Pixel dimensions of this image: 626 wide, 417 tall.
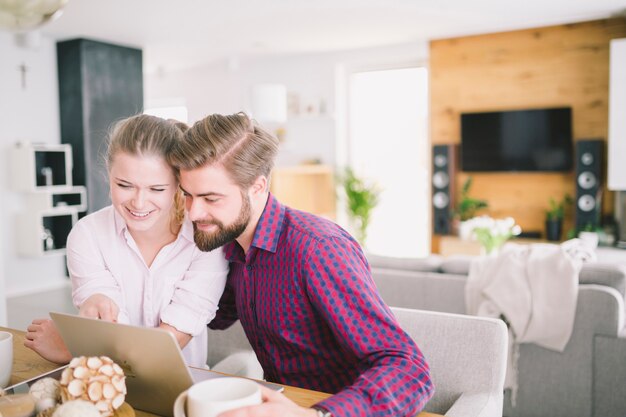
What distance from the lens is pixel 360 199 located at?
7148mm

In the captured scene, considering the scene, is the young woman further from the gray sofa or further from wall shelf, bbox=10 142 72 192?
wall shelf, bbox=10 142 72 192

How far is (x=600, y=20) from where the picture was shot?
6051mm

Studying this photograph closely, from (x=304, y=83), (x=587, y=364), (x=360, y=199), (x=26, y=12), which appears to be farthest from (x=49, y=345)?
(x=304, y=83)

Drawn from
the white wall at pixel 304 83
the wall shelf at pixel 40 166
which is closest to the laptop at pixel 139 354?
the wall shelf at pixel 40 166

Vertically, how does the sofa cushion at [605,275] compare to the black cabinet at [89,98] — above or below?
below

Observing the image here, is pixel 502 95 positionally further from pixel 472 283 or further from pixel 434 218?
pixel 472 283

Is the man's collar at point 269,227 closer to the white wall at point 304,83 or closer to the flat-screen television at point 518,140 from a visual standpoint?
the flat-screen television at point 518,140

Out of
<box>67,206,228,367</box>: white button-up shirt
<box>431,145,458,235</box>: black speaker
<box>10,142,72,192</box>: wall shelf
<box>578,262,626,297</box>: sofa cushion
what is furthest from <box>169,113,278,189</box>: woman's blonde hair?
<box>431,145,458,235</box>: black speaker

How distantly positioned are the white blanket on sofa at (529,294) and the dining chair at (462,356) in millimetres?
1366

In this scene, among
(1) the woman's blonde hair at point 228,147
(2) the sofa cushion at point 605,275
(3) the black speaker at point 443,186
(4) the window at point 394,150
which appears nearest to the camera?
(1) the woman's blonde hair at point 228,147

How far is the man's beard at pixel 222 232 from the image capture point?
4.19ft

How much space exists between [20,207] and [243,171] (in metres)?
5.60

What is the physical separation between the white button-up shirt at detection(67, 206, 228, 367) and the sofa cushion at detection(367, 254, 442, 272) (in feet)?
6.17

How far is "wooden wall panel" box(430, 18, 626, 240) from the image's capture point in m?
6.14
